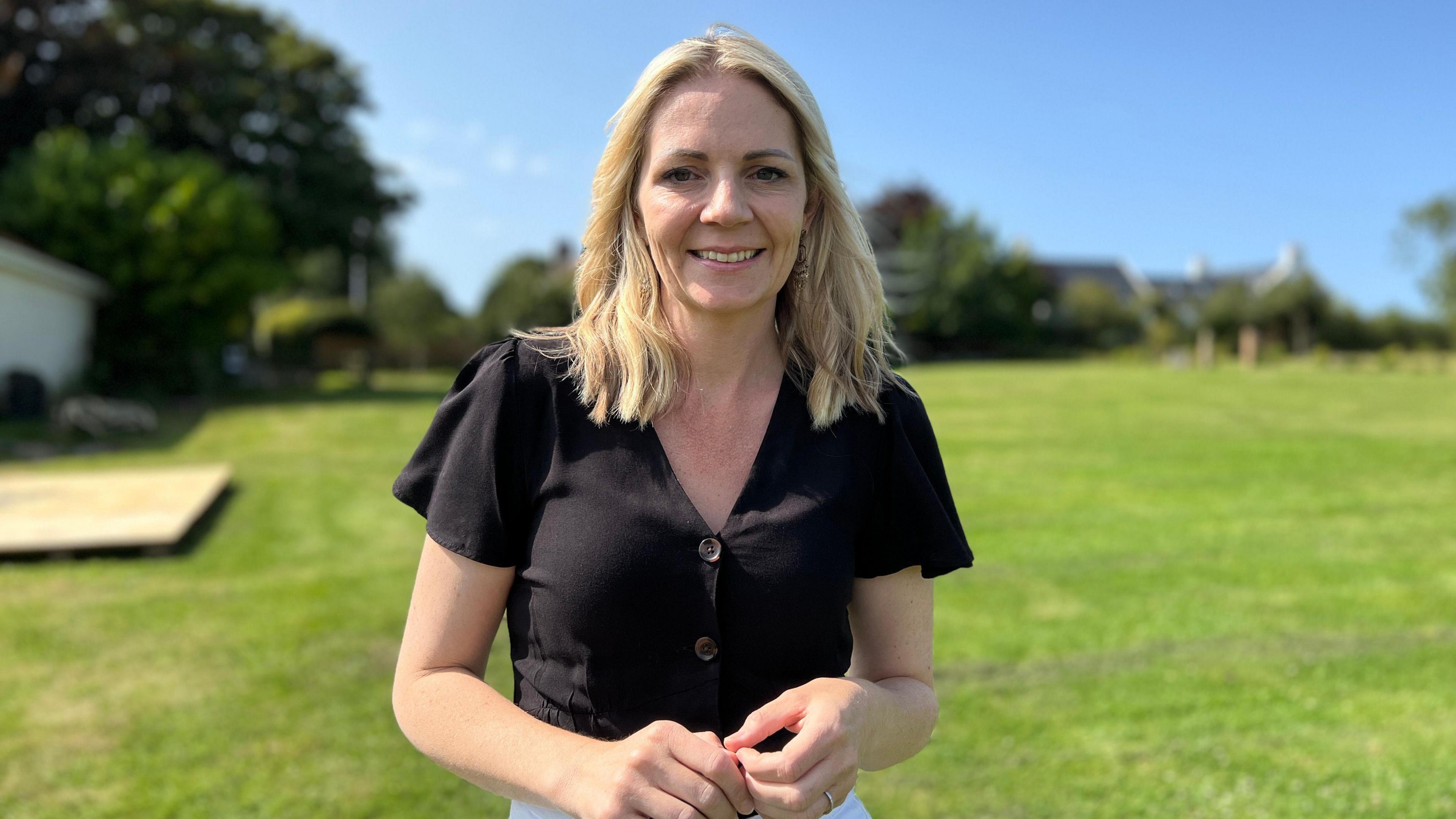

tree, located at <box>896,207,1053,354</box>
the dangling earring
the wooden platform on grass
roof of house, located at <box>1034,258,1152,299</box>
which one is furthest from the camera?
roof of house, located at <box>1034,258,1152,299</box>

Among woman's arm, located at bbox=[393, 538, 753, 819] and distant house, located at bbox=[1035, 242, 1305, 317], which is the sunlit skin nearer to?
woman's arm, located at bbox=[393, 538, 753, 819]

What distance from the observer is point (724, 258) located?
164 cm

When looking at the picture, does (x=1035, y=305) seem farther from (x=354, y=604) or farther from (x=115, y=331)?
(x=354, y=604)

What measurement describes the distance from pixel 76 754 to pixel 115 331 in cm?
2006

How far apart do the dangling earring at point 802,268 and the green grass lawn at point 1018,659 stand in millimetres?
3020

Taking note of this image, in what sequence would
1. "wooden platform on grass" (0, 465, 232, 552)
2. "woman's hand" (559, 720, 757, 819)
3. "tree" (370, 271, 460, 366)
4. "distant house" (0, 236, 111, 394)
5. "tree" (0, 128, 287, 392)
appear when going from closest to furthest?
"woman's hand" (559, 720, 757, 819), "wooden platform on grass" (0, 465, 232, 552), "distant house" (0, 236, 111, 394), "tree" (0, 128, 287, 392), "tree" (370, 271, 460, 366)

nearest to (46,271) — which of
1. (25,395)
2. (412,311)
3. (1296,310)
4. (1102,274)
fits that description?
(25,395)

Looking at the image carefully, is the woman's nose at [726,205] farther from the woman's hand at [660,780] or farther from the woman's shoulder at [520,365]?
the woman's hand at [660,780]

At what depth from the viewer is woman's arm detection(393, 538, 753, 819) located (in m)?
1.36

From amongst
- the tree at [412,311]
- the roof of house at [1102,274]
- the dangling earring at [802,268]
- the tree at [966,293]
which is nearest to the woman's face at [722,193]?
the dangling earring at [802,268]

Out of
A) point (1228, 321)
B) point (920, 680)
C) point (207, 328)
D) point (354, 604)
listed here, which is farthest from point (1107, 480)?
point (1228, 321)

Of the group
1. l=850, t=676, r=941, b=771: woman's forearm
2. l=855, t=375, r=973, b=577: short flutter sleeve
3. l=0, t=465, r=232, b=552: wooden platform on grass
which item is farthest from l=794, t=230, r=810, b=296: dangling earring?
l=0, t=465, r=232, b=552: wooden platform on grass

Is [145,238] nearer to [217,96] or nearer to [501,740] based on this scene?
[217,96]

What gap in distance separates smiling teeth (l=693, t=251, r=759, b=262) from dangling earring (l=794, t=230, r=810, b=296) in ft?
0.62
